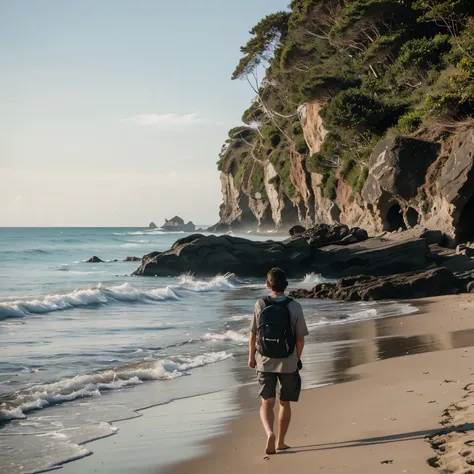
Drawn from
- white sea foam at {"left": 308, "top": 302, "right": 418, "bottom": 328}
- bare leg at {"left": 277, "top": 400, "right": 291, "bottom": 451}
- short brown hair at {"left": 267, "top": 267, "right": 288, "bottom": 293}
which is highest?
short brown hair at {"left": 267, "top": 267, "right": 288, "bottom": 293}

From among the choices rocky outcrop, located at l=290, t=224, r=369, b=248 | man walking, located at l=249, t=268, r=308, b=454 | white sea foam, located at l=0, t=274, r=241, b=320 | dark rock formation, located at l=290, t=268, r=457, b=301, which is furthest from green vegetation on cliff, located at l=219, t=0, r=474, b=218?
man walking, located at l=249, t=268, r=308, b=454

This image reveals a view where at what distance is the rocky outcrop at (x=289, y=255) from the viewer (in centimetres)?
3036

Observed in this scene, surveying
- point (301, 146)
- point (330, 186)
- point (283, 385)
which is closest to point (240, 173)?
point (301, 146)

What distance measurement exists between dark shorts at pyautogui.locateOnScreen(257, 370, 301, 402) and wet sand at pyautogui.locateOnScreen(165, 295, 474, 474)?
43 centimetres

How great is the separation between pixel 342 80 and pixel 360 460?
135 feet

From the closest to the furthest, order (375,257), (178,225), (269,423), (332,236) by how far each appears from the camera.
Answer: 1. (269,423)
2. (375,257)
3. (332,236)
4. (178,225)

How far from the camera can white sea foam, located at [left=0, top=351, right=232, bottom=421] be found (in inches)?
329

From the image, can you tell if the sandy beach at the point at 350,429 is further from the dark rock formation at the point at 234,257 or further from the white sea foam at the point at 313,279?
the dark rock formation at the point at 234,257

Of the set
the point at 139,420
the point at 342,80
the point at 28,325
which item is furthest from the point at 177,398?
the point at 342,80

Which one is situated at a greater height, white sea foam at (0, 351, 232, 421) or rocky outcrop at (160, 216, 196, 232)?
rocky outcrop at (160, 216, 196, 232)

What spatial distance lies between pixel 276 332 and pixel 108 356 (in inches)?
262

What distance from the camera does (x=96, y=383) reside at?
964 cm

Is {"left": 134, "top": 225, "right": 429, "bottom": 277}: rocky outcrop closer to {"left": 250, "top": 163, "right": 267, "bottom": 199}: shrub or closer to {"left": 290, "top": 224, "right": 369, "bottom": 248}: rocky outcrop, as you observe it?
{"left": 290, "top": 224, "right": 369, "bottom": 248}: rocky outcrop

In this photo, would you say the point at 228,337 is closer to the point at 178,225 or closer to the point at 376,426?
the point at 376,426
